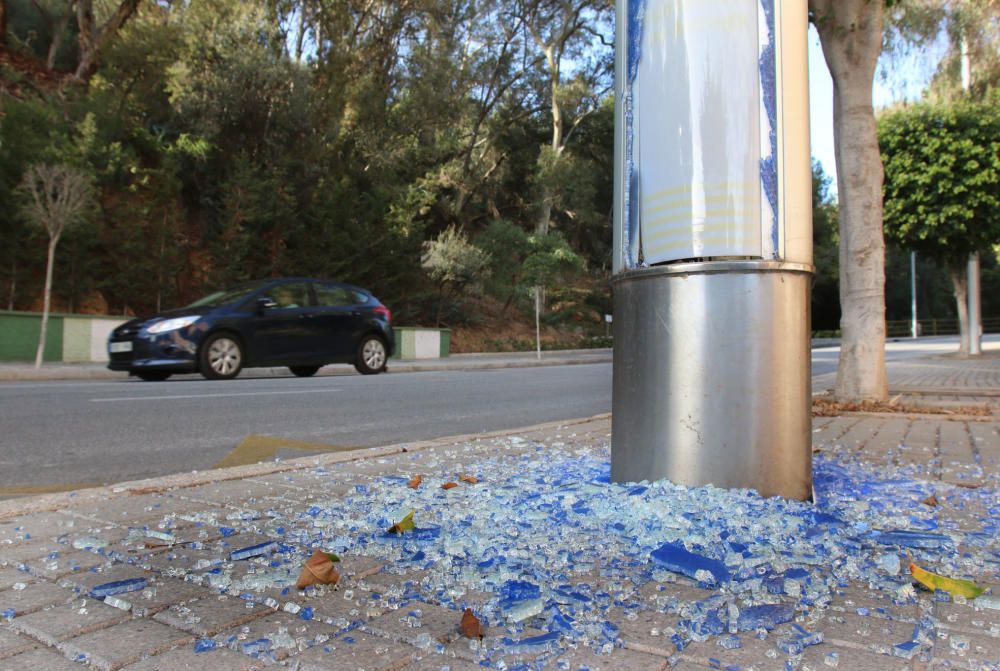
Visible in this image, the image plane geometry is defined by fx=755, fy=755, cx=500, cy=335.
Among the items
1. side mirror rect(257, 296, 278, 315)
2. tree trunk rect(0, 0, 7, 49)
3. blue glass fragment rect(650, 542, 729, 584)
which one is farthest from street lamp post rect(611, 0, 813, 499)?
tree trunk rect(0, 0, 7, 49)

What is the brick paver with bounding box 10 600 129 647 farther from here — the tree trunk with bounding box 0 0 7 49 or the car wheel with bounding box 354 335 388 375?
the tree trunk with bounding box 0 0 7 49

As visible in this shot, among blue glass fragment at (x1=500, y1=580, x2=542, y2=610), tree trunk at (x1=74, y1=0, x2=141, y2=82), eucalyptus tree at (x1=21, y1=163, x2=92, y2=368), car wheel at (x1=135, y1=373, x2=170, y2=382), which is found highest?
tree trunk at (x1=74, y1=0, x2=141, y2=82)

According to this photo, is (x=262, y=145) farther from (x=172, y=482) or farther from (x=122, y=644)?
(x=122, y=644)

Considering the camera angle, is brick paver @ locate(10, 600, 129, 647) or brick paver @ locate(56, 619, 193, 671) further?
brick paver @ locate(10, 600, 129, 647)

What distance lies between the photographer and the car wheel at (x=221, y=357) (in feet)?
37.4

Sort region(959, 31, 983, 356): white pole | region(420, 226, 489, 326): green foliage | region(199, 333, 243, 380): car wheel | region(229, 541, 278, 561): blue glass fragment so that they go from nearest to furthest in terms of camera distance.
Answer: region(229, 541, 278, 561): blue glass fragment
region(199, 333, 243, 380): car wheel
region(959, 31, 983, 356): white pole
region(420, 226, 489, 326): green foliage

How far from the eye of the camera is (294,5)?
2603 cm

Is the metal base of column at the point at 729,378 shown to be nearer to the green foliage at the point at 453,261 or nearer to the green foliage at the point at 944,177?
the green foliage at the point at 944,177

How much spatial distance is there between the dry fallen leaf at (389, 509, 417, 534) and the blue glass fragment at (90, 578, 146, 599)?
0.84 m

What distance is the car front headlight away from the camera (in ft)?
36.3

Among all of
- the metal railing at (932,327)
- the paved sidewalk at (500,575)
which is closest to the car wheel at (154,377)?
the paved sidewalk at (500,575)

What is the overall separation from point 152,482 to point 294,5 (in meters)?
26.0

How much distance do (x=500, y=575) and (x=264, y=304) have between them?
10.6 m

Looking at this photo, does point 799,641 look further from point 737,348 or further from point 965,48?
point 965,48
